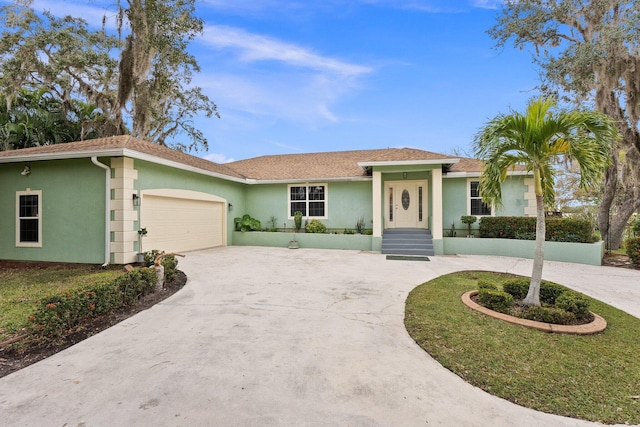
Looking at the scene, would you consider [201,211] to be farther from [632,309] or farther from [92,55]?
[632,309]

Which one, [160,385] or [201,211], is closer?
[160,385]

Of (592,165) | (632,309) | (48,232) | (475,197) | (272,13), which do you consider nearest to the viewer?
(592,165)

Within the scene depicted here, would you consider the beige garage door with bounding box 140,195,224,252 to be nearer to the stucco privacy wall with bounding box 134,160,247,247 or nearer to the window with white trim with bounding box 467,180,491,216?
the stucco privacy wall with bounding box 134,160,247,247

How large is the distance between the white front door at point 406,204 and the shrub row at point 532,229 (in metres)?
2.48

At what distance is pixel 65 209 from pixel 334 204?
31.1 feet

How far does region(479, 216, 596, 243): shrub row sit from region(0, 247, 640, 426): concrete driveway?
472 centimetres

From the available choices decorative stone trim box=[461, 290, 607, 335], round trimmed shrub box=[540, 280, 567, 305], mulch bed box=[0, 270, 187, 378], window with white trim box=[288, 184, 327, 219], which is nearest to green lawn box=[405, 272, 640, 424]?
decorative stone trim box=[461, 290, 607, 335]

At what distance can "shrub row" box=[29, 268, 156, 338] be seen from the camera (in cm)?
340

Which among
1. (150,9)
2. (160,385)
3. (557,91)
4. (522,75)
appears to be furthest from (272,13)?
(160,385)

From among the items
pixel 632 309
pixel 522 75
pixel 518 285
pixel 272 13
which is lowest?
pixel 632 309

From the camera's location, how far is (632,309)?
472 centimetres

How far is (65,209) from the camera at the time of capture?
809cm

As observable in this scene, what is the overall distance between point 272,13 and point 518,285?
12001 millimetres

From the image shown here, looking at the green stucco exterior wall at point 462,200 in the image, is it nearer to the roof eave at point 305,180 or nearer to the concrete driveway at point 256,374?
the roof eave at point 305,180
